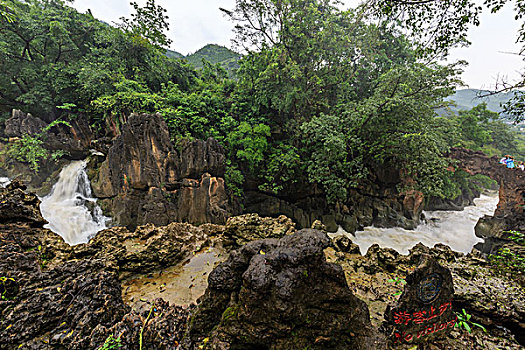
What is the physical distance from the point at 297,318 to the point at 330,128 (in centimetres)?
773

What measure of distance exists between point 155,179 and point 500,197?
17.3 metres

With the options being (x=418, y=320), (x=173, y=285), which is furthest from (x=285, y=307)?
(x=173, y=285)

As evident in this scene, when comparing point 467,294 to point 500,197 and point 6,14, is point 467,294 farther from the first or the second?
point 500,197

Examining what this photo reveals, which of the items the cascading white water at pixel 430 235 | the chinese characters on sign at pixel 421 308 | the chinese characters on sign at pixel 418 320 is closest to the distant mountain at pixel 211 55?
the cascading white water at pixel 430 235

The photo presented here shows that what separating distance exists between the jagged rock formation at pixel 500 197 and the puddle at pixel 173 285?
12.0 m

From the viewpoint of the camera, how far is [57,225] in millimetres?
7211

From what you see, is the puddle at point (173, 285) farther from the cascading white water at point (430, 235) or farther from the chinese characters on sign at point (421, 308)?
the cascading white water at point (430, 235)

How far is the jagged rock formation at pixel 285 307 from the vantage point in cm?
186

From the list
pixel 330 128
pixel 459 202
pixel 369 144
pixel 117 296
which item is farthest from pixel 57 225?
pixel 459 202

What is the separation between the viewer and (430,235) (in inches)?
413

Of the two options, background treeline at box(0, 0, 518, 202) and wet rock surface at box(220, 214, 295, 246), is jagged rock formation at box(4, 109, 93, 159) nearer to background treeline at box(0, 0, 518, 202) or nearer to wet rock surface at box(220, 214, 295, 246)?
background treeline at box(0, 0, 518, 202)

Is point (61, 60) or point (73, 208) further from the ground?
point (61, 60)

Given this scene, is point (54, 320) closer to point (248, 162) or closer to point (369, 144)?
point (248, 162)

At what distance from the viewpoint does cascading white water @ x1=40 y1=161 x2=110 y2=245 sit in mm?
7305
